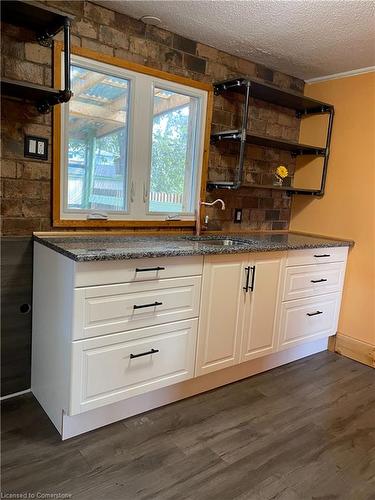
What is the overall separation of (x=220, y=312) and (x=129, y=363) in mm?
660

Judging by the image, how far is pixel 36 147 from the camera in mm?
2135

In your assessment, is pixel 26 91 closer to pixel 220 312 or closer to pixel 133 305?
pixel 133 305

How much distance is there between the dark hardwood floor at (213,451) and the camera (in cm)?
169

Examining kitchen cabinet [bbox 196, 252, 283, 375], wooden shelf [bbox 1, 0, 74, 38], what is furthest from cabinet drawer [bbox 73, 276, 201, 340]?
wooden shelf [bbox 1, 0, 74, 38]

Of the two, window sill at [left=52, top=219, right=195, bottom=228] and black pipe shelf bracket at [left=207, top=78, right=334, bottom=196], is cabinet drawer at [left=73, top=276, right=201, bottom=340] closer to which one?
window sill at [left=52, top=219, right=195, bottom=228]

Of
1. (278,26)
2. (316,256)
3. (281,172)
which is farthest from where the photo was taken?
(281,172)

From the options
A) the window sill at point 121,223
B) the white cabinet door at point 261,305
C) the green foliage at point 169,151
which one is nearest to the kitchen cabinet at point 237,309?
the white cabinet door at point 261,305

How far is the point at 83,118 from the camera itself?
2342 millimetres

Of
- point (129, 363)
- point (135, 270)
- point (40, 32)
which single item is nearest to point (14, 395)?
point (129, 363)

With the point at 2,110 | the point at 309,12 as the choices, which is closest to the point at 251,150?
the point at 309,12

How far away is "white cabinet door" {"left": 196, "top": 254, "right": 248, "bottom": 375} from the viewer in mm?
2311

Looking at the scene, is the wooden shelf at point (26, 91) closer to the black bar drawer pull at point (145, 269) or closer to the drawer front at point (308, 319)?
the black bar drawer pull at point (145, 269)

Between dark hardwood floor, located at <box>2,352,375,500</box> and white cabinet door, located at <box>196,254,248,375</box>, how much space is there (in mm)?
258

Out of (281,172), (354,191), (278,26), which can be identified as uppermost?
(278,26)
